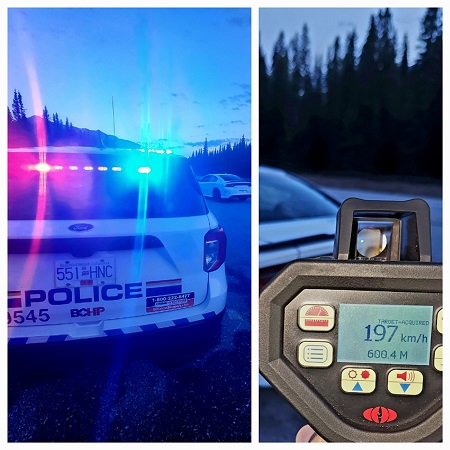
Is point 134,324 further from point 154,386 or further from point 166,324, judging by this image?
point 154,386

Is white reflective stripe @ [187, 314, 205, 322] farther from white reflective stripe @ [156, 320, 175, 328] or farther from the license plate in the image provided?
the license plate

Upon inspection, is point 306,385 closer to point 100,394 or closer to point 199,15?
point 100,394

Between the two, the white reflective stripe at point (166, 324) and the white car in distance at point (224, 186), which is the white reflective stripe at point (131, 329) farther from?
the white car in distance at point (224, 186)

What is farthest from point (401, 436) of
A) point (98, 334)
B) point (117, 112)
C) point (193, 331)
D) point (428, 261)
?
point (117, 112)

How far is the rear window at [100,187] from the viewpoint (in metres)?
1.30

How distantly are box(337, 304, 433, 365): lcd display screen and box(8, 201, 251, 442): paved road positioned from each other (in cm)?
65

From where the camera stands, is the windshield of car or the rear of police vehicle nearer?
the rear of police vehicle

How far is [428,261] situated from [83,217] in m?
0.94

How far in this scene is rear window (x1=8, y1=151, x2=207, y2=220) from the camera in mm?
1300

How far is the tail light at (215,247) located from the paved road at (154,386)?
2 cm

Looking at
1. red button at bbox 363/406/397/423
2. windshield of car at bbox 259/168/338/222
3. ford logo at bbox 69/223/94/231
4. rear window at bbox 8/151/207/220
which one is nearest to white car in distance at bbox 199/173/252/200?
rear window at bbox 8/151/207/220

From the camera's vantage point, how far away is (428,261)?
0.72 meters

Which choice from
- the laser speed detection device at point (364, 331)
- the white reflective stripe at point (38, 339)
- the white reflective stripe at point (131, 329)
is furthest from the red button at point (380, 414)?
the white reflective stripe at point (38, 339)

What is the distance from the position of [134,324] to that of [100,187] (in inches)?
16.5
